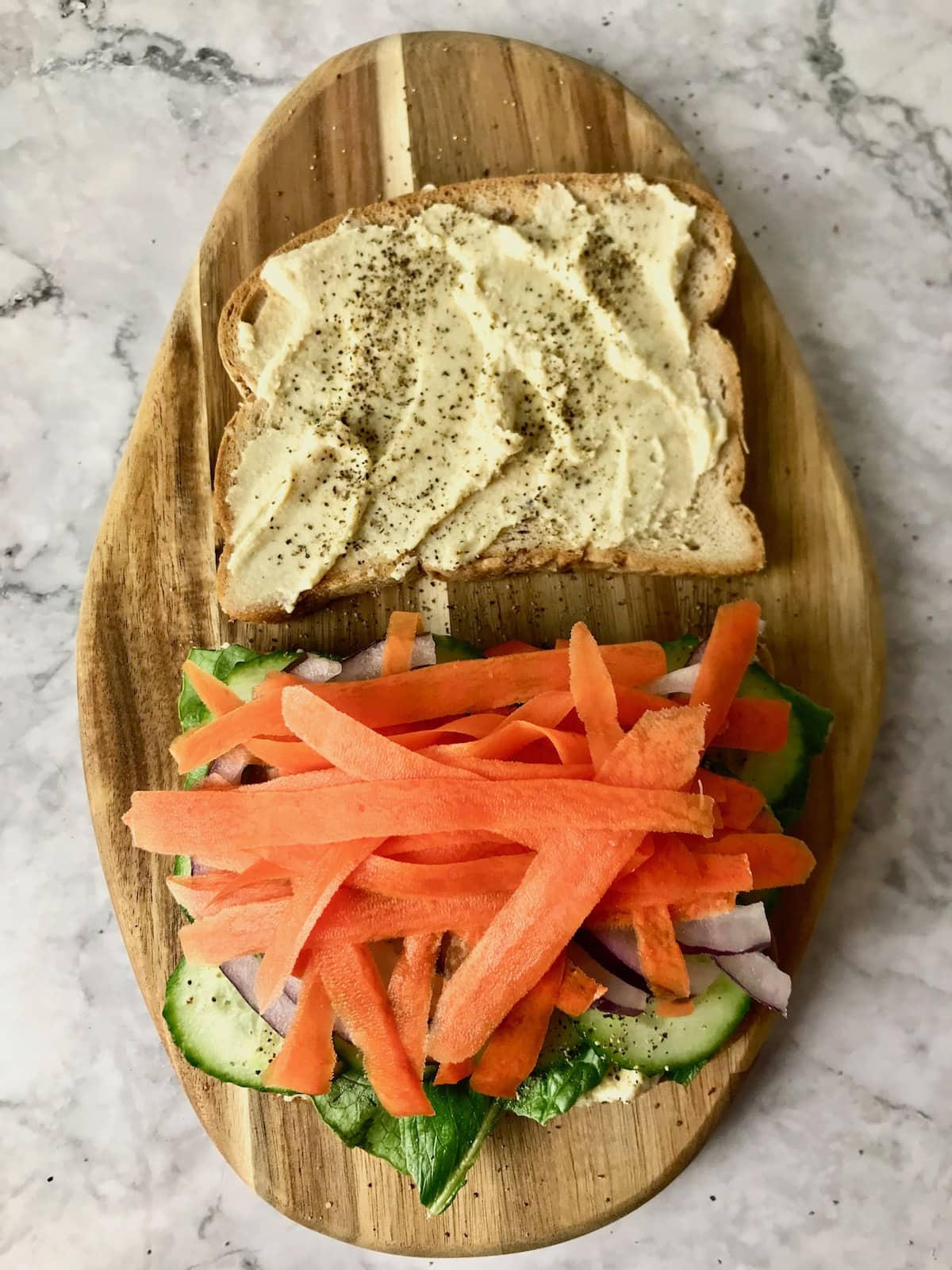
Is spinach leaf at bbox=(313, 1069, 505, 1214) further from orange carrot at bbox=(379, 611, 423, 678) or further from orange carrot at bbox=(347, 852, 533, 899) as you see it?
orange carrot at bbox=(379, 611, 423, 678)

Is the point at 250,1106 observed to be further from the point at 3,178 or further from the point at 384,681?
the point at 3,178

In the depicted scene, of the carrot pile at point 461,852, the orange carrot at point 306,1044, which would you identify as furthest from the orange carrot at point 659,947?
the orange carrot at point 306,1044

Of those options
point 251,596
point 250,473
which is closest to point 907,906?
point 251,596

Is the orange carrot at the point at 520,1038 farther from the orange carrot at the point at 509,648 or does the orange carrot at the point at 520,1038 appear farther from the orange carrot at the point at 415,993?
the orange carrot at the point at 509,648

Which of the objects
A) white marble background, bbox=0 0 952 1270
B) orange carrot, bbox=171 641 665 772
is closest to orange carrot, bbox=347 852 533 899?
orange carrot, bbox=171 641 665 772

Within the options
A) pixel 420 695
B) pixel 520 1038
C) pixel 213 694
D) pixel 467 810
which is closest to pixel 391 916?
pixel 467 810

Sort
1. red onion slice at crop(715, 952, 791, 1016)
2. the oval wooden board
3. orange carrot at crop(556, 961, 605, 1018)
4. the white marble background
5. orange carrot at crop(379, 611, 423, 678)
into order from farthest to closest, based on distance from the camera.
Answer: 1. the white marble background
2. the oval wooden board
3. orange carrot at crop(379, 611, 423, 678)
4. red onion slice at crop(715, 952, 791, 1016)
5. orange carrot at crop(556, 961, 605, 1018)
